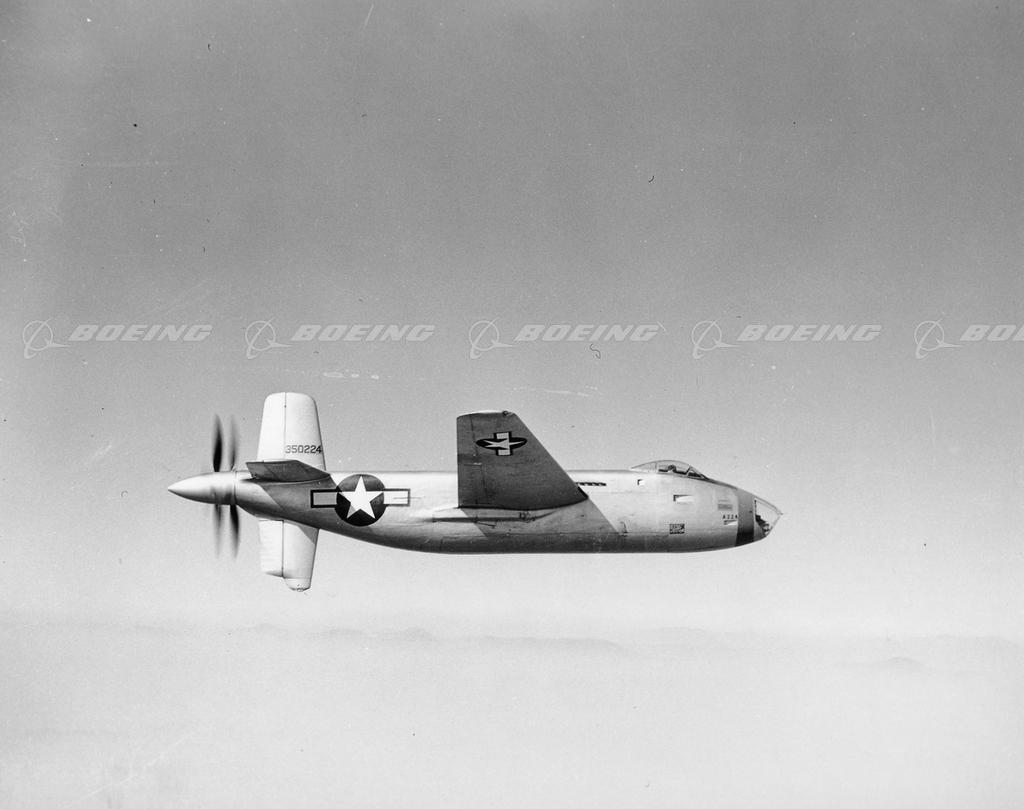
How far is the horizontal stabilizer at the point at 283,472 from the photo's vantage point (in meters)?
33.3

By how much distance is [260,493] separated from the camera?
3381 centimetres

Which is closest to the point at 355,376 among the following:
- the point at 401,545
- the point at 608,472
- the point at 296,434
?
the point at 296,434

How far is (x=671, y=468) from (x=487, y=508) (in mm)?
6252

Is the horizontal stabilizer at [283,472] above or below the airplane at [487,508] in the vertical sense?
above

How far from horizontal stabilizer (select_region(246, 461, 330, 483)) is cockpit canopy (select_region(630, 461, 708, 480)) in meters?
10.3

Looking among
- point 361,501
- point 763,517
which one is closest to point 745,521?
point 763,517

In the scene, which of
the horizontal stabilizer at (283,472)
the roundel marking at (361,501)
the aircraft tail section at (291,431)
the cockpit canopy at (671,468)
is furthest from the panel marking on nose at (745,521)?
the aircraft tail section at (291,431)

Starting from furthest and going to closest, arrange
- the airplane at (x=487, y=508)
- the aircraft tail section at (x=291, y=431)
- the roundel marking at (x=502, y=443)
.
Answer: the aircraft tail section at (x=291, y=431) → the airplane at (x=487, y=508) → the roundel marking at (x=502, y=443)

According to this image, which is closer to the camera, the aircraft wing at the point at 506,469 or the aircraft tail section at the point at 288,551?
the aircraft wing at the point at 506,469

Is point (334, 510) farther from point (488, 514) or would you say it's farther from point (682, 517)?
point (682, 517)

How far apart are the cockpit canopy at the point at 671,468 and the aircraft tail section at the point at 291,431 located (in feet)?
34.9

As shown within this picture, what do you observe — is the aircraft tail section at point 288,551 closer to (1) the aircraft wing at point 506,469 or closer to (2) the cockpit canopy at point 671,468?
(1) the aircraft wing at point 506,469

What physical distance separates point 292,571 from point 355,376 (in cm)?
657

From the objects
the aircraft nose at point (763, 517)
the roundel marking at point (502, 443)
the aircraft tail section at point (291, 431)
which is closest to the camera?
the roundel marking at point (502, 443)
